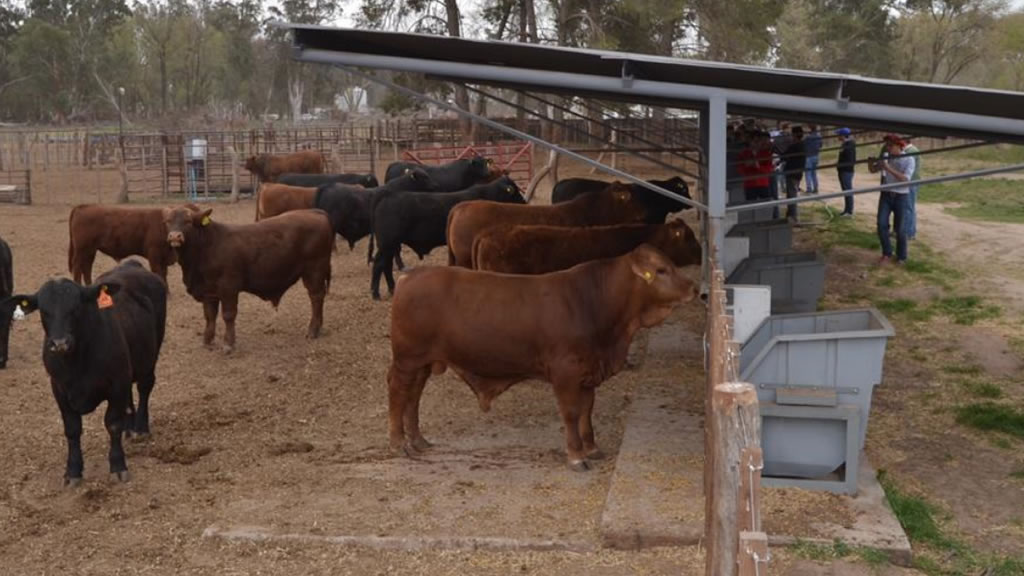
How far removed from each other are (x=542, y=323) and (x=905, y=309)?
263 inches

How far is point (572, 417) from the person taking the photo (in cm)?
660

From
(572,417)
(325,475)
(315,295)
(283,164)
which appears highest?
(283,164)

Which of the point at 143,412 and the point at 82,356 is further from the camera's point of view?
the point at 143,412

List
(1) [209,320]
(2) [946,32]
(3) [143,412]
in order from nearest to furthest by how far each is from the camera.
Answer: (3) [143,412] < (1) [209,320] < (2) [946,32]

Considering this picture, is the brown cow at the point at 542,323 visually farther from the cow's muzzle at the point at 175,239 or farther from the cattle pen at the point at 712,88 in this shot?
the cow's muzzle at the point at 175,239

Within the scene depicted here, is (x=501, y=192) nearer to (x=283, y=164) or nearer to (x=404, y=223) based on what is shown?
(x=404, y=223)

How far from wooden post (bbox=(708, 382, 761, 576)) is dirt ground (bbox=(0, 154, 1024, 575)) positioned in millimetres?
2033

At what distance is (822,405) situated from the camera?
5789 millimetres

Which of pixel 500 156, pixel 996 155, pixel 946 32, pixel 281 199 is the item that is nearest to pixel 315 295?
pixel 281 199

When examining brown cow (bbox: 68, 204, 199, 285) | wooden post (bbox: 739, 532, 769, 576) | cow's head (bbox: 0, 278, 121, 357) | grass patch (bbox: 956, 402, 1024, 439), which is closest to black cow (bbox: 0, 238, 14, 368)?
brown cow (bbox: 68, 204, 199, 285)

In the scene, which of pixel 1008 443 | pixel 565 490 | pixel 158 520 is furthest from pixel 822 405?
pixel 158 520

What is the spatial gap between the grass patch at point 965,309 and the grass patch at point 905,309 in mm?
190

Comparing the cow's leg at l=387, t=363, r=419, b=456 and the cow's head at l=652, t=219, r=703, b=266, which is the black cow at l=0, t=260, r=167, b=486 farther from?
the cow's head at l=652, t=219, r=703, b=266

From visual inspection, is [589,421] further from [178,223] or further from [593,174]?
[593,174]
